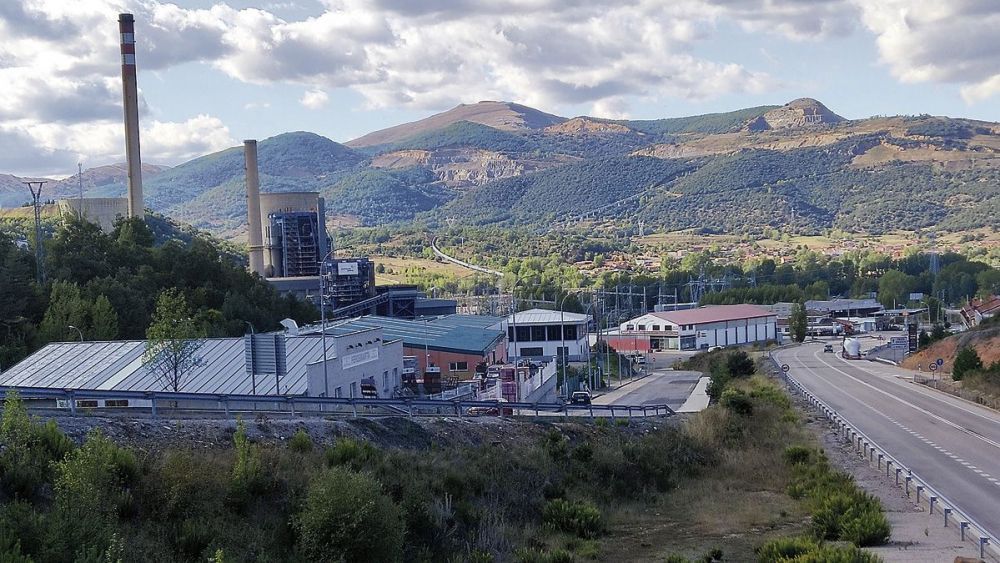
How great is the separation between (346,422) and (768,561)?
34.7ft

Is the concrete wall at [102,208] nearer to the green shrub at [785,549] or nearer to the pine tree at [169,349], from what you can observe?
the pine tree at [169,349]

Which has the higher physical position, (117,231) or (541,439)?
(117,231)

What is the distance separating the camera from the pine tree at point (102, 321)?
179ft

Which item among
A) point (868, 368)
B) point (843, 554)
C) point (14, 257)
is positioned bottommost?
point (868, 368)

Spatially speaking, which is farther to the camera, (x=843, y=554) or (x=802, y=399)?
(x=802, y=399)

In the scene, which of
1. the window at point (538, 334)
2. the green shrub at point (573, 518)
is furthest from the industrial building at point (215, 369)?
the window at point (538, 334)

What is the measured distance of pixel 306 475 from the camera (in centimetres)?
1858

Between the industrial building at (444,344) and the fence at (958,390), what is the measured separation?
2686 cm

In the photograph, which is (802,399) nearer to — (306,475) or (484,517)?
(484,517)

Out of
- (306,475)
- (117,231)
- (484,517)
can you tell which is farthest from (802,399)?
(117,231)

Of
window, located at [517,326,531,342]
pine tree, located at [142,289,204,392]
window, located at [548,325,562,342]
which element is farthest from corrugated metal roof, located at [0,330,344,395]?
window, located at [548,325,562,342]

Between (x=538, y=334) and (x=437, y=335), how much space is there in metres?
24.4

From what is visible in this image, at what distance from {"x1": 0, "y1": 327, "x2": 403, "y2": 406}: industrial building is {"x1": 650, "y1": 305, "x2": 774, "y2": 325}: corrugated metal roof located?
75557 mm

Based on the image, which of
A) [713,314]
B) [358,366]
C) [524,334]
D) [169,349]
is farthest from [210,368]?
[713,314]
